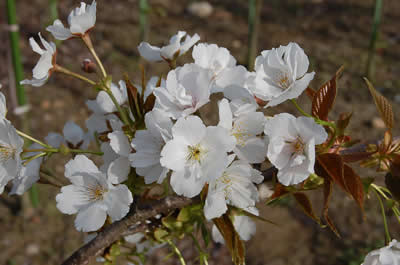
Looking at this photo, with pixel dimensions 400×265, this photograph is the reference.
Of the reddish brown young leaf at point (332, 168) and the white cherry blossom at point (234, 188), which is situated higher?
the reddish brown young leaf at point (332, 168)

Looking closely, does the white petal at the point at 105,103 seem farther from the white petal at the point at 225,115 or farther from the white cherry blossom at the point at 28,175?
the white petal at the point at 225,115

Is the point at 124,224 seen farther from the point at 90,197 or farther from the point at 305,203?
the point at 305,203

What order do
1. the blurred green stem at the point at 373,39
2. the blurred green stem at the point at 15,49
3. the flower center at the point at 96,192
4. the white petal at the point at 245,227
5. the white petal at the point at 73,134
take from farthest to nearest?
the blurred green stem at the point at 373,39, the blurred green stem at the point at 15,49, the white petal at the point at 73,134, the white petal at the point at 245,227, the flower center at the point at 96,192

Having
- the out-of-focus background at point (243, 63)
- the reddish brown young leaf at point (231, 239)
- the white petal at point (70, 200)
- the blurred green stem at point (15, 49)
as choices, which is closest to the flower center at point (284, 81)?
the reddish brown young leaf at point (231, 239)

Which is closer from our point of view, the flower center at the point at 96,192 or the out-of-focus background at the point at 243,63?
the flower center at the point at 96,192

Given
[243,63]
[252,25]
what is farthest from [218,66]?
[243,63]

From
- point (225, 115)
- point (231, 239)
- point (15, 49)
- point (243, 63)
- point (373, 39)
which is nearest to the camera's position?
point (225, 115)
